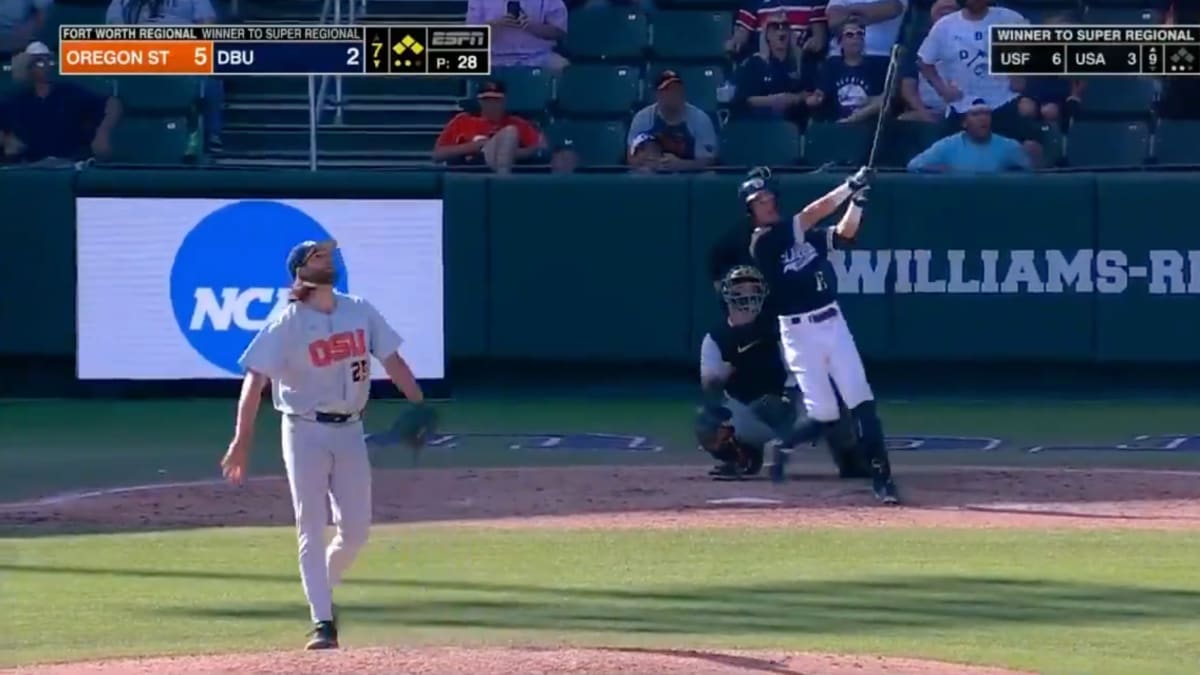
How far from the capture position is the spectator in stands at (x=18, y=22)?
20469mm

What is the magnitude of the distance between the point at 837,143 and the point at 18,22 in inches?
280

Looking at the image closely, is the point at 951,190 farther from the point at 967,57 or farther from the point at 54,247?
the point at 54,247

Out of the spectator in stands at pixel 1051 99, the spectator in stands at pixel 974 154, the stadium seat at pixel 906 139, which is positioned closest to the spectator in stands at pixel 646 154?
the stadium seat at pixel 906 139

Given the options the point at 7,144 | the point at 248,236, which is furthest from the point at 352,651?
the point at 7,144

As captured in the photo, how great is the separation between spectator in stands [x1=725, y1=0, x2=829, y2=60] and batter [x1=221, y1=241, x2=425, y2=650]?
417 inches

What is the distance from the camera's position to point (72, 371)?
62.1 ft

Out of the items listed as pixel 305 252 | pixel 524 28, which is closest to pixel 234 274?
pixel 524 28

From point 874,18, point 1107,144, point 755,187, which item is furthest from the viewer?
point 874,18

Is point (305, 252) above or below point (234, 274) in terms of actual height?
above

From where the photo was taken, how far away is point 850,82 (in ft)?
63.4

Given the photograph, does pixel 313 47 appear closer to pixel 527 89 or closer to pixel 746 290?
pixel 527 89

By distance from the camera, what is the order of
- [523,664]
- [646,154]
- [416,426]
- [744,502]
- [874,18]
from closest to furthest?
[523,664] → [416,426] → [744,502] → [646,154] → [874,18]

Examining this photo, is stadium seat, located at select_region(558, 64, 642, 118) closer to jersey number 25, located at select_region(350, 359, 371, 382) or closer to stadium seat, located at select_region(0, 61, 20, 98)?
stadium seat, located at select_region(0, 61, 20, 98)

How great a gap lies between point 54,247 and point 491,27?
3950 millimetres
